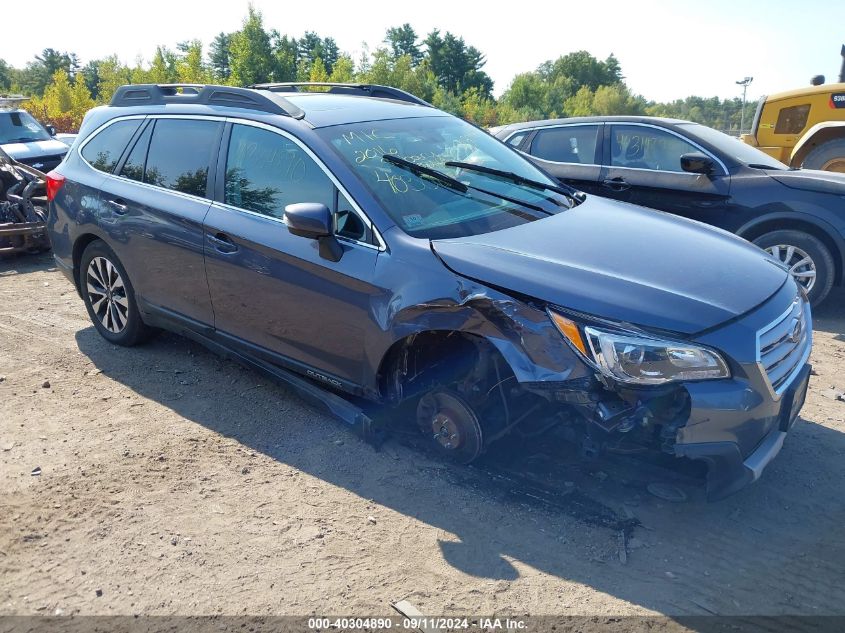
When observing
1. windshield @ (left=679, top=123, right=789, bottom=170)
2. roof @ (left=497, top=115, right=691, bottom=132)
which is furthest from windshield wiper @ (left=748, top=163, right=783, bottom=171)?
roof @ (left=497, top=115, right=691, bottom=132)

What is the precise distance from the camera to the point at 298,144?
13.0 feet

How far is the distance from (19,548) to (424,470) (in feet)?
6.31

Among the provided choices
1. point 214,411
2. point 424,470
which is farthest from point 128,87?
point 424,470

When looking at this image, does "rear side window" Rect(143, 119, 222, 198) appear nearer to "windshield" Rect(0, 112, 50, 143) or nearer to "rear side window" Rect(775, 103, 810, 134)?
"rear side window" Rect(775, 103, 810, 134)

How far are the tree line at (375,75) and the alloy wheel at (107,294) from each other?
117 ft

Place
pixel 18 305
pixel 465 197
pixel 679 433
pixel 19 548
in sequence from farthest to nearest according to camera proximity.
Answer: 1. pixel 18 305
2. pixel 465 197
3. pixel 19 548
4. pixel 679 433

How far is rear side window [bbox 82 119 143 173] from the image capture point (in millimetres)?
5160

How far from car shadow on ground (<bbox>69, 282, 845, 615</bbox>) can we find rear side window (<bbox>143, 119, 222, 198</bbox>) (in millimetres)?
1499

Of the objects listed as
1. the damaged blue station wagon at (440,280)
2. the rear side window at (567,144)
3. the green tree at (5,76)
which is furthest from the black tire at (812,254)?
the green tree at (5,76)

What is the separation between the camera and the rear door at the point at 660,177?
21.9 feet

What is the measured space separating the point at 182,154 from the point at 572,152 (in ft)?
14.2

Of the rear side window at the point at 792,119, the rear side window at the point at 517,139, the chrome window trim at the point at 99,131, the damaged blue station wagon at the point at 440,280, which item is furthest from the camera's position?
the rear side window at the point at 792,119

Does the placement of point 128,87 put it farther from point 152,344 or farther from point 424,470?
point 424,470

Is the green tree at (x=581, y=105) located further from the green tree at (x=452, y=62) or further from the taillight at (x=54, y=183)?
the taillight at (x=54, y=183)
